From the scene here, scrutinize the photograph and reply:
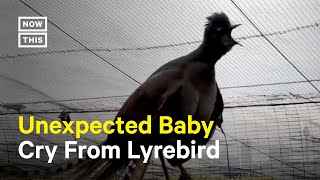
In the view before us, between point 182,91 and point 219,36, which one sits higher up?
point 219,36

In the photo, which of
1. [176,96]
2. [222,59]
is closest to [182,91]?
[176,96]

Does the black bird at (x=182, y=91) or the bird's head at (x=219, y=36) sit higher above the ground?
the bird's head at (x=219, y=36)

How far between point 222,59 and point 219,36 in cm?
131

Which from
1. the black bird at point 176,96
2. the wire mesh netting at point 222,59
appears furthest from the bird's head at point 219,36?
the wire mesh netting at point 222,59

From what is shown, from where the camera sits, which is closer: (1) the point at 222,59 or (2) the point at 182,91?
(2) the point at 182,91

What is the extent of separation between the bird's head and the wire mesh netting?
1.13 metres

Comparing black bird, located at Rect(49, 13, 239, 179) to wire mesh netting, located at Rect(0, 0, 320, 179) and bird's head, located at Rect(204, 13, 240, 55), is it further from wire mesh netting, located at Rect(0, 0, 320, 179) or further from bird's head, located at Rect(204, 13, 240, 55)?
wire mesh netting, located at Rect(0, 0, 320, 179)

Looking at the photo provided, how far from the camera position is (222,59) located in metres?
2.07

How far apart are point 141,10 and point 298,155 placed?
1317mm

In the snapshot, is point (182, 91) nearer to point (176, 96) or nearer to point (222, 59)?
point (176, 96)

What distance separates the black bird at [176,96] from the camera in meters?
0.69

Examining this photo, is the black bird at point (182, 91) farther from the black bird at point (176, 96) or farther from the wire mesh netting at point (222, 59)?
the wire mesh netting at point (222, 59)

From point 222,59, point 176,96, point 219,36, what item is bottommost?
point 176,96

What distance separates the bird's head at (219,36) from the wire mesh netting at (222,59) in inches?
44.4
